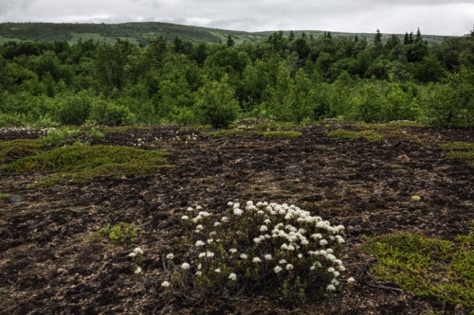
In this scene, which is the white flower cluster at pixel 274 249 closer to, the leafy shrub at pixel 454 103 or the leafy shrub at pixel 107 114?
the leafy shrub at pixel 454 103

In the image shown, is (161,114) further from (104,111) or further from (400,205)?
(400,205)

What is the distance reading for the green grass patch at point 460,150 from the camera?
10.3 meters

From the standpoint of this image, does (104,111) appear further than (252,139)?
Yes

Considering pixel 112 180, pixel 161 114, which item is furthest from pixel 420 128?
pixel 161 114

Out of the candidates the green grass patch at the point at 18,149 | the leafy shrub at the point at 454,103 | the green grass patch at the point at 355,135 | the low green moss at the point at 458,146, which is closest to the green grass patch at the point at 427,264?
the low green moss at the point at 458,146

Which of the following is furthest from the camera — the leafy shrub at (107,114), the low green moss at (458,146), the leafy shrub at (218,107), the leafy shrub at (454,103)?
the leafy shrub at (107,114)

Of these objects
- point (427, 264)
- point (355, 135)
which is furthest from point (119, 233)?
point (355, 135)

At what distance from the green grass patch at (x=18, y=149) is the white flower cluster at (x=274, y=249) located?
9872 millimetres

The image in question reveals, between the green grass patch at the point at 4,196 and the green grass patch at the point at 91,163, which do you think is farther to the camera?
the green grass patch at the point at 91,163

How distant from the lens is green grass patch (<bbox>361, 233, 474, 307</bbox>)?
4516 mm

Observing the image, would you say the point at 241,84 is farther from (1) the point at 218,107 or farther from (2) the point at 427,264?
(2) the point at 427,264

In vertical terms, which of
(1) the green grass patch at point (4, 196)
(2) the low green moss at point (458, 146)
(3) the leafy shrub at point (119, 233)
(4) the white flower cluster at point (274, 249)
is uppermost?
(2) the low green moss at point (458, 146)

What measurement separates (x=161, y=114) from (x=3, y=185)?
42.8 m

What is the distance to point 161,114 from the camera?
2039 inches
